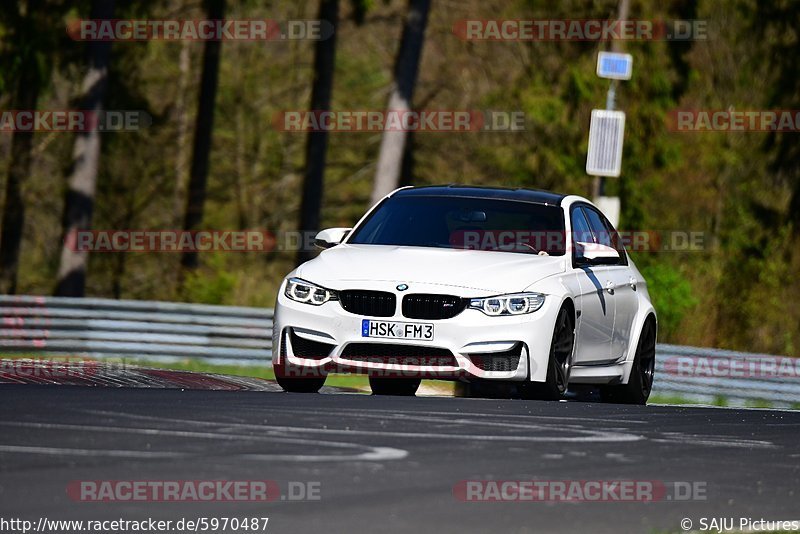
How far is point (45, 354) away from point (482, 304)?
12.1 meters

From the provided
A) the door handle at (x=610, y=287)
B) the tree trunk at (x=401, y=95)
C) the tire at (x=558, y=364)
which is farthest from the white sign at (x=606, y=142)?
the tire at (x=558, y=364)

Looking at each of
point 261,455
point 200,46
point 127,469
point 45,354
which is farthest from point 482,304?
point 200,46

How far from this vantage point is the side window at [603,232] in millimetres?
14844

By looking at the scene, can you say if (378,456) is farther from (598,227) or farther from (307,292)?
(598,227)

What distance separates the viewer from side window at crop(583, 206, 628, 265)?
1484 centimetres

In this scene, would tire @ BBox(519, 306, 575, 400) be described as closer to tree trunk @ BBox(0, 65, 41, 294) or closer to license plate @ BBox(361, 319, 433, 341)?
license plate @ BBox(361, 319, 433, 341)

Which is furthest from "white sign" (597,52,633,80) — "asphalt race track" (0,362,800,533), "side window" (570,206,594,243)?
"asphalt race track" (0,362,800,533)

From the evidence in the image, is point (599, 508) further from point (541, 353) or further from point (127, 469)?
point (541, 353)

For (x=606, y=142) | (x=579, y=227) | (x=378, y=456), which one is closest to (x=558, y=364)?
(x=579, y=227)

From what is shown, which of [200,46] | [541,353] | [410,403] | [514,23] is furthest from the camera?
[200,46]

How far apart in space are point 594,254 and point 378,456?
17.9 ft

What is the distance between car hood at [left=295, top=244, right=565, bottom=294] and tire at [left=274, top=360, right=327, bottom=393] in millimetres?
667

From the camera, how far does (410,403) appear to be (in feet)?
37.9

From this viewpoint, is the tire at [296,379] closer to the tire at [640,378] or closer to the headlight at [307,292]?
the headlight at [307,292]
